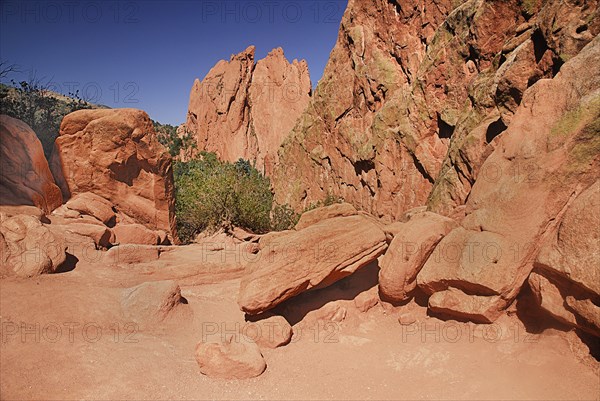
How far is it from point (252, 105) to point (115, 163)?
5413 cm

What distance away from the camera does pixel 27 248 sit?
855 centimetres

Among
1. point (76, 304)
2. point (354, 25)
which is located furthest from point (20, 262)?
point (354, 25)

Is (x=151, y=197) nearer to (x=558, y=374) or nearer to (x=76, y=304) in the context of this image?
(x=76, y=304)

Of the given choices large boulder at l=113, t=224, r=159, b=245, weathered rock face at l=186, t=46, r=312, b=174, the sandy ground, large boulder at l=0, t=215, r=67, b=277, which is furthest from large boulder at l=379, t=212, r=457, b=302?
weathered rock face at l=186, t=46, r=312, b=174

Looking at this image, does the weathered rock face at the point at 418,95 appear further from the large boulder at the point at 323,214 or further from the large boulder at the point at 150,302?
the large boulder at the point at 150,302

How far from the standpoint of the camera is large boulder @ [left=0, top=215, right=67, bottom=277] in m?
8.19

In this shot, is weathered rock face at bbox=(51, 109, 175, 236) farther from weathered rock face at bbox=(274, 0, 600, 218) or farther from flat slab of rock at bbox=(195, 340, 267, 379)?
weathered rock face at bbox=(274, 0, 600, 218)

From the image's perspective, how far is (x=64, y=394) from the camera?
18.4ft

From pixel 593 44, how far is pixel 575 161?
293 centimetres

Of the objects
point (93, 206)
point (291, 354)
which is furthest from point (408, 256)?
point (93, 206)

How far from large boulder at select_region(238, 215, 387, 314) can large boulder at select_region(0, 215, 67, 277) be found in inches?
193

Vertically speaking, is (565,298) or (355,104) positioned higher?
(355,104)

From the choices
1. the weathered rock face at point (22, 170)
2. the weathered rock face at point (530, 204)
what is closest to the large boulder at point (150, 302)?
the weathered rock face at point (22, 170)

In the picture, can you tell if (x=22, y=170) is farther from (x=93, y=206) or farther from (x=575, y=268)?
(x=575, y=268)
